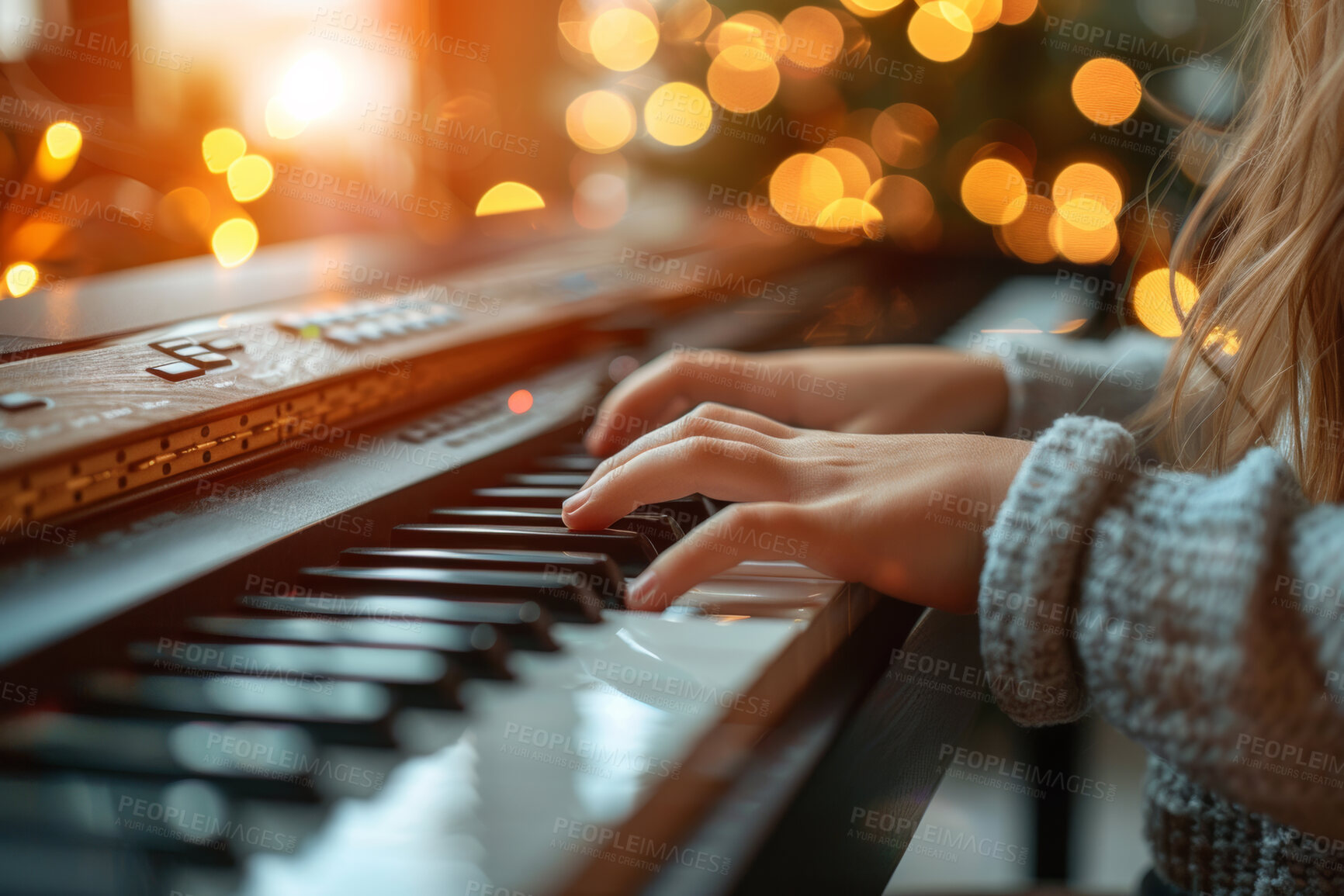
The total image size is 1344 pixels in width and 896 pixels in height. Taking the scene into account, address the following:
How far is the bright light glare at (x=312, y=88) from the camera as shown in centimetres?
146

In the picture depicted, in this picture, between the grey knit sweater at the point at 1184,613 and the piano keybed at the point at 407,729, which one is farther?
the grey knit sweater at the point at 1184,613

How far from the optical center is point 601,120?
2.29 m

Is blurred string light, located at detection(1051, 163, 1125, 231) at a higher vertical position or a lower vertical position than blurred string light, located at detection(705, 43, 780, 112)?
lower

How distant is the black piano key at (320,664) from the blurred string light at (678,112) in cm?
207

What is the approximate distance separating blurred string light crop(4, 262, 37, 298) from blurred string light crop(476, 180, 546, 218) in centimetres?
132

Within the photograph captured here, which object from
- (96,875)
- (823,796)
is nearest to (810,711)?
(823,796)

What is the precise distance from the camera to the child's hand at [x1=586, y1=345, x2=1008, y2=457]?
2.28ft

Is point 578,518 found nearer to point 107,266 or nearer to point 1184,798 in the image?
point 1184,798
